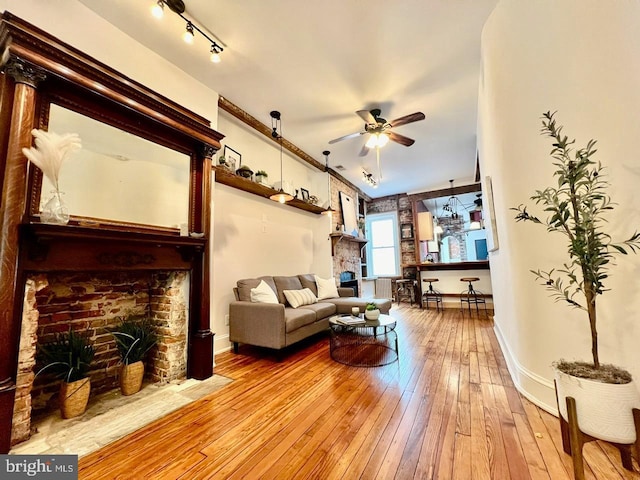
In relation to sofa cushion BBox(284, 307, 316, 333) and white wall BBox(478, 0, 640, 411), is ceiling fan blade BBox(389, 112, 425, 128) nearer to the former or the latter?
white wall BBox(478, 0, 640, 411)

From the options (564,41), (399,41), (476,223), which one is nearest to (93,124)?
(399,41)

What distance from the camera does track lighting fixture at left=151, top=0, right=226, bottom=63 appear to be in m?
2.07

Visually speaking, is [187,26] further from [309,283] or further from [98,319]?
[309,283]

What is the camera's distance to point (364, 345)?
357cm

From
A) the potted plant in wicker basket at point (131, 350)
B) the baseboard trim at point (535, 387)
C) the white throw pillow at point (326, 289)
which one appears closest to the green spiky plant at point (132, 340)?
the potted plant in wicker basket at point (131, 350)

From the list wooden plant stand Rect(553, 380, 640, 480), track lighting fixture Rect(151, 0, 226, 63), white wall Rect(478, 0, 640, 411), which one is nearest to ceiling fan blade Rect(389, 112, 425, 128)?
white wall Rect(478, 0, 640, 411)

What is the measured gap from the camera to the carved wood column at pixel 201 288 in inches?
102

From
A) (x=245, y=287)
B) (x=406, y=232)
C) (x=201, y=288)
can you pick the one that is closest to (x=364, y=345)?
(x=245, y=287)

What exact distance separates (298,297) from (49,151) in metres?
3.03

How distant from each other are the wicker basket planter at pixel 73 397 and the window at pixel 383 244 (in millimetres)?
7141

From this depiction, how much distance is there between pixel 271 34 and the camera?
2.47 metres

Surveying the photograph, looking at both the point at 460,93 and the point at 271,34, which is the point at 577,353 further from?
the point at 271,34

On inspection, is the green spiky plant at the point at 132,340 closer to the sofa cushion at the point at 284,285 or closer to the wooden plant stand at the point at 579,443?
the sofa cushion at the point at 284,285

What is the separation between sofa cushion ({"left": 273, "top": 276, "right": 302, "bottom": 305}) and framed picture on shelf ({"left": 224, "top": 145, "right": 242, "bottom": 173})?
177cm
